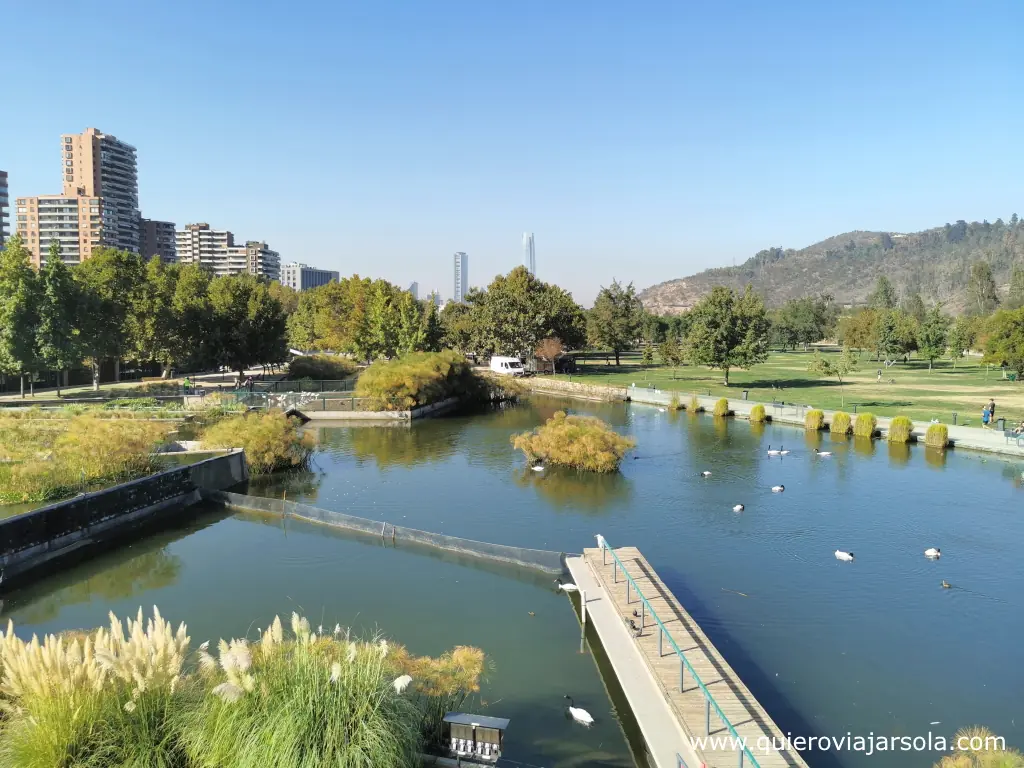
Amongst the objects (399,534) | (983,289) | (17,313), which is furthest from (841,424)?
(983,289)

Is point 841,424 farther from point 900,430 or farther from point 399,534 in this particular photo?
point 399,534

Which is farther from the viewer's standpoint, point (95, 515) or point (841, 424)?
point (841, 424)

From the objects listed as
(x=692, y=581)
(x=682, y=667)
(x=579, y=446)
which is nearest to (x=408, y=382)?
(x=579, y=446)

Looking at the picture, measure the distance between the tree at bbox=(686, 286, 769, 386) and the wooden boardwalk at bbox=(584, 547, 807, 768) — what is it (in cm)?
4049

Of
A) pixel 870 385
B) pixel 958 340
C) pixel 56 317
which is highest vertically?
pixel 56 317

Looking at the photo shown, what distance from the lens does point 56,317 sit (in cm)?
3878

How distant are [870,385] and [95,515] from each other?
2051 inches

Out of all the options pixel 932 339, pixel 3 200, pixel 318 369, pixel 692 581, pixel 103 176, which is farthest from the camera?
pixel 103 176

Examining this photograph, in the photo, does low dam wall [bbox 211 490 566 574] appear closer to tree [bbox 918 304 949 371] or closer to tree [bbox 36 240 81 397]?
tree [bbox 36 240 81 397]

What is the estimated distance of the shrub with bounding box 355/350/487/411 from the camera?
138 ft

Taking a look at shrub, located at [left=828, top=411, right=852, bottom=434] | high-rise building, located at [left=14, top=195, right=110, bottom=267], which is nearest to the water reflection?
shrub, located at [left=828, top=411, right=852, bottom=434]

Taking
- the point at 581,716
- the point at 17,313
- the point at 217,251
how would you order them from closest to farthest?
the point at 581,716 < the point at 17,313 < the point at 217,251

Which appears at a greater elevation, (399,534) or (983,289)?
(983,289)

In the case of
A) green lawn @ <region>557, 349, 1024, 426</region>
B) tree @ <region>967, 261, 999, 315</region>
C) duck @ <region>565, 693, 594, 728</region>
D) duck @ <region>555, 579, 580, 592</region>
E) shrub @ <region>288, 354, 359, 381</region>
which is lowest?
duck @ <region>565, 693, 594, 728</region>
